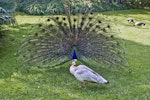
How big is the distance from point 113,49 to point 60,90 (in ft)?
5.16

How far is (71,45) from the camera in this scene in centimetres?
619

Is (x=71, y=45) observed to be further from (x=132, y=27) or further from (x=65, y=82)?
(x=132, y=27)

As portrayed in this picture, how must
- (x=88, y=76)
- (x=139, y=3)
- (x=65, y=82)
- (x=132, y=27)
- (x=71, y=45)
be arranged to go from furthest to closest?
(x=139, y=3), (x=132, y=27), (x=71, y=45), (x=65, y=82), (x=88, y=76)

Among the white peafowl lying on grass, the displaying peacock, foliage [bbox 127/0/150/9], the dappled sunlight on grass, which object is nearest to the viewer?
the white peafowl lying on grass

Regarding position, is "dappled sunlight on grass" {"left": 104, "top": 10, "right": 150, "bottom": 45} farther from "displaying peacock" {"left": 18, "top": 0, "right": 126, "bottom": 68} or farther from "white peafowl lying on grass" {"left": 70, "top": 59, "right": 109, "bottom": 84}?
"white peafowl lying on grass" {"left": 70, "top": 59, "right": 109, "bottom": 84}

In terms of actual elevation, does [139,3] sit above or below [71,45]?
below

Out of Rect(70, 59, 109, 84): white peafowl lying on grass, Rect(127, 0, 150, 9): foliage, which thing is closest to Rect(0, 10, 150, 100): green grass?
Rect(70, 59, 109, 84): white peafowl lying on grass

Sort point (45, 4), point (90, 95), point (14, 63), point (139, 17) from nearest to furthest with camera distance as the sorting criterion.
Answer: point (90, 95) < point (14, 63) < point (139, 17) < point (45, 4)

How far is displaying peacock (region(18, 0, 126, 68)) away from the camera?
6.11 meters

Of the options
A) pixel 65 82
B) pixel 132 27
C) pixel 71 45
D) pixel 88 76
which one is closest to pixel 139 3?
pixel 132 27

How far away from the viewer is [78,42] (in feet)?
20.3

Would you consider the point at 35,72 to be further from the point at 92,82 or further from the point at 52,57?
the point at 92,82

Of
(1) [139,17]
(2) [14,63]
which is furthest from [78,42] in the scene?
(1) [139,17]

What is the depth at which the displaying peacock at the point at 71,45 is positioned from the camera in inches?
241
